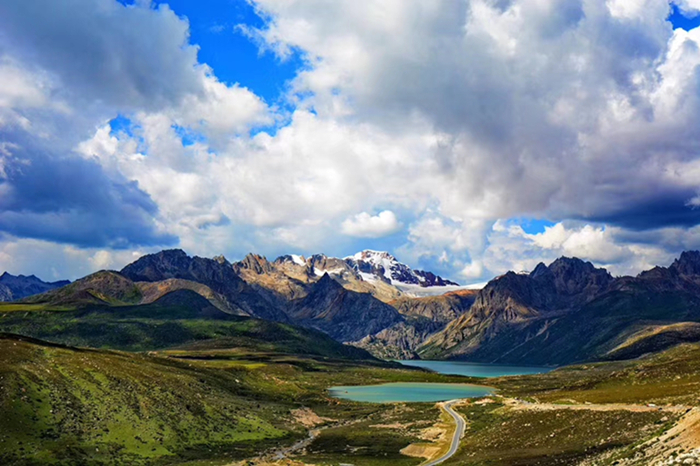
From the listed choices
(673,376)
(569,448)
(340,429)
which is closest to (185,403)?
(340,429)

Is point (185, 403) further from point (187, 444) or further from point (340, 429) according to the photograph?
point (340, 429)

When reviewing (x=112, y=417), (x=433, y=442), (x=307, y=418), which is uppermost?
(x=112, y=417)

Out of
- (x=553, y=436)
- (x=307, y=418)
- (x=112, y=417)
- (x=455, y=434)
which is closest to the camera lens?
(x=553, y=436)

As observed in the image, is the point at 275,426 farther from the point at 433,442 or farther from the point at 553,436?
the point at 553,436

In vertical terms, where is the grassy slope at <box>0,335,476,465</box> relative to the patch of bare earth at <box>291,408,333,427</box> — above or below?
above

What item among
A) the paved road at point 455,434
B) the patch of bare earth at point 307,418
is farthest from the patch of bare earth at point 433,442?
the patch of bare earth at point 307,418

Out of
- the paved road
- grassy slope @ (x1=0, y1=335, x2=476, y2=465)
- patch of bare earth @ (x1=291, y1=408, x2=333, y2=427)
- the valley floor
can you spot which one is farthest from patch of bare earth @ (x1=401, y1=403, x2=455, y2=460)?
patch of bare earth @ (x1=291, y1=408, x2=333, y2=427)

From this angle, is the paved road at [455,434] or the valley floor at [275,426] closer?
the valley floor at [275,426]

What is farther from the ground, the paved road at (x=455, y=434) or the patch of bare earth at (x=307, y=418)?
the paved road at (x=455, y=434)

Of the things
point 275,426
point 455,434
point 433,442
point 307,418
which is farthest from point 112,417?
point 455,434

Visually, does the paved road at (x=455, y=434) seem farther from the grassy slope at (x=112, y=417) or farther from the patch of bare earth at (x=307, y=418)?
the patch of bare earth at (x=307, y=418)

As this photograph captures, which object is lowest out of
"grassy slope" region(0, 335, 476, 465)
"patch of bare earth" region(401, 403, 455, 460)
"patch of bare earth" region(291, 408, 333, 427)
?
"patch of bare earth" region(291, 408, 333, 427)

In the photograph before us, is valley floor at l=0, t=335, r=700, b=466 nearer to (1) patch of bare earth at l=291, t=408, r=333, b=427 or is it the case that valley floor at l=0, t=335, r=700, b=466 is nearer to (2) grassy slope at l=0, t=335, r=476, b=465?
(2) grassy slope at l=0, t=335, r=476, b=465

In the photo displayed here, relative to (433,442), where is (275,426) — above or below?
below
